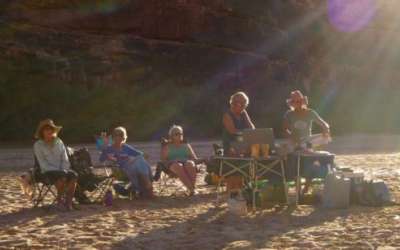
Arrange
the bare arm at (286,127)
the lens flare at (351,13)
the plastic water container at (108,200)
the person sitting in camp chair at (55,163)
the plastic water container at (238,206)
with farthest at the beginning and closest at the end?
1. the lens flare at (351,13)
2. the bare arm at (286,127)
3. the plastic water container at (108,200)
4. the person sitting in camp chair at (55,163)
5. the plastic water container at (238,206)

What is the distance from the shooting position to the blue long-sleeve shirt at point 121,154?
31.4ft

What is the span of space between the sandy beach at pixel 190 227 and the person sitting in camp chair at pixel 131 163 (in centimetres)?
28

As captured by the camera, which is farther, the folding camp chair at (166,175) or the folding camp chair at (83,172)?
the folding camp chair at (166,175)

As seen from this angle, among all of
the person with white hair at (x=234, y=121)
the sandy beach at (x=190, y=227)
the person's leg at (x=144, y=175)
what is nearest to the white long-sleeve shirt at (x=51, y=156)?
the sandy beach at (x=190, y=227)

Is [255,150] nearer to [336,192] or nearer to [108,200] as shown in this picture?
[336,192]

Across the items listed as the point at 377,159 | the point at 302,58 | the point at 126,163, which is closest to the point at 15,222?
the point at 126,163

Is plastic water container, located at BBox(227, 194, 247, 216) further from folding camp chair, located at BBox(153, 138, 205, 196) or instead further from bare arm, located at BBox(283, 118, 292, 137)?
folding camp chair, located at BBox(153, 138, 205, 196)

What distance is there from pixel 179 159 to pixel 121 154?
3.14 ft

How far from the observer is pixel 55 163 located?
8.59m

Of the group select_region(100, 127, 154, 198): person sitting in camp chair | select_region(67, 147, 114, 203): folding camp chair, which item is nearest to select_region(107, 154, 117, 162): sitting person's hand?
select_region(100, 127, 154, 198): person sitting in camp chair

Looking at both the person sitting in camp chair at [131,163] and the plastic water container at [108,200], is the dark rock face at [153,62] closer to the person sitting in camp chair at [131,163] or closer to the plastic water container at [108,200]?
the person sitting in camp chair at [131,163]

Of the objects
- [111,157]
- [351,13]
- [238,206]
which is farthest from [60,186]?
[351,13]

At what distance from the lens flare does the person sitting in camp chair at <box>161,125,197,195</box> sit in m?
35.5

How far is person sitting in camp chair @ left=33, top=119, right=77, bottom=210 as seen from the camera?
849cm
